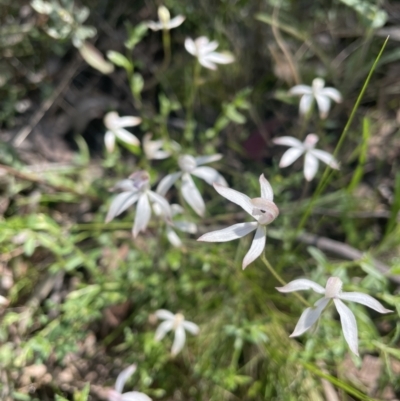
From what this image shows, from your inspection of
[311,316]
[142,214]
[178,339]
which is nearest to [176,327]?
[178,339]

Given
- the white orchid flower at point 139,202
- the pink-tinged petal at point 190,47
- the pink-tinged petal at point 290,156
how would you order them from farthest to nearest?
the pink-tinged petal at point 190,47 < the pink-tinged petal at point 290,156 < the white orchid flower at point 139,202

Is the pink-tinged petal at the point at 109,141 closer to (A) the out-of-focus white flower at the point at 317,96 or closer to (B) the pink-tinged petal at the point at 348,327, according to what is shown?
(A) the out-of-focus white flower at the point at 317,96

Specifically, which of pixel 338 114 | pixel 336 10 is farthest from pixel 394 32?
pixel 338 114

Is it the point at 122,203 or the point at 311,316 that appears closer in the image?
the point at 311,316

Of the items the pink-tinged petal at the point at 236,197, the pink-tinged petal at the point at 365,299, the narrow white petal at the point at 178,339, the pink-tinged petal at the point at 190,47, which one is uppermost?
the pink-tinged petal at the point at 236,197

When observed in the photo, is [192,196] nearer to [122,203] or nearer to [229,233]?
[122,203]

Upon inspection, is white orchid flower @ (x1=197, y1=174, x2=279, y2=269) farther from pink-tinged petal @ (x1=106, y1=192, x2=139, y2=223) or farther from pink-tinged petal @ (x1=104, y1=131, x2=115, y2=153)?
pink-tinged petal @ (x1=104, y1=131, x2=115, y2=153)

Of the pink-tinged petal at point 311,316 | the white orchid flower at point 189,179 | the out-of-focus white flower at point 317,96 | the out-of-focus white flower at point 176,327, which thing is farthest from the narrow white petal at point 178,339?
the out-of-focus white flower at point 317,96
